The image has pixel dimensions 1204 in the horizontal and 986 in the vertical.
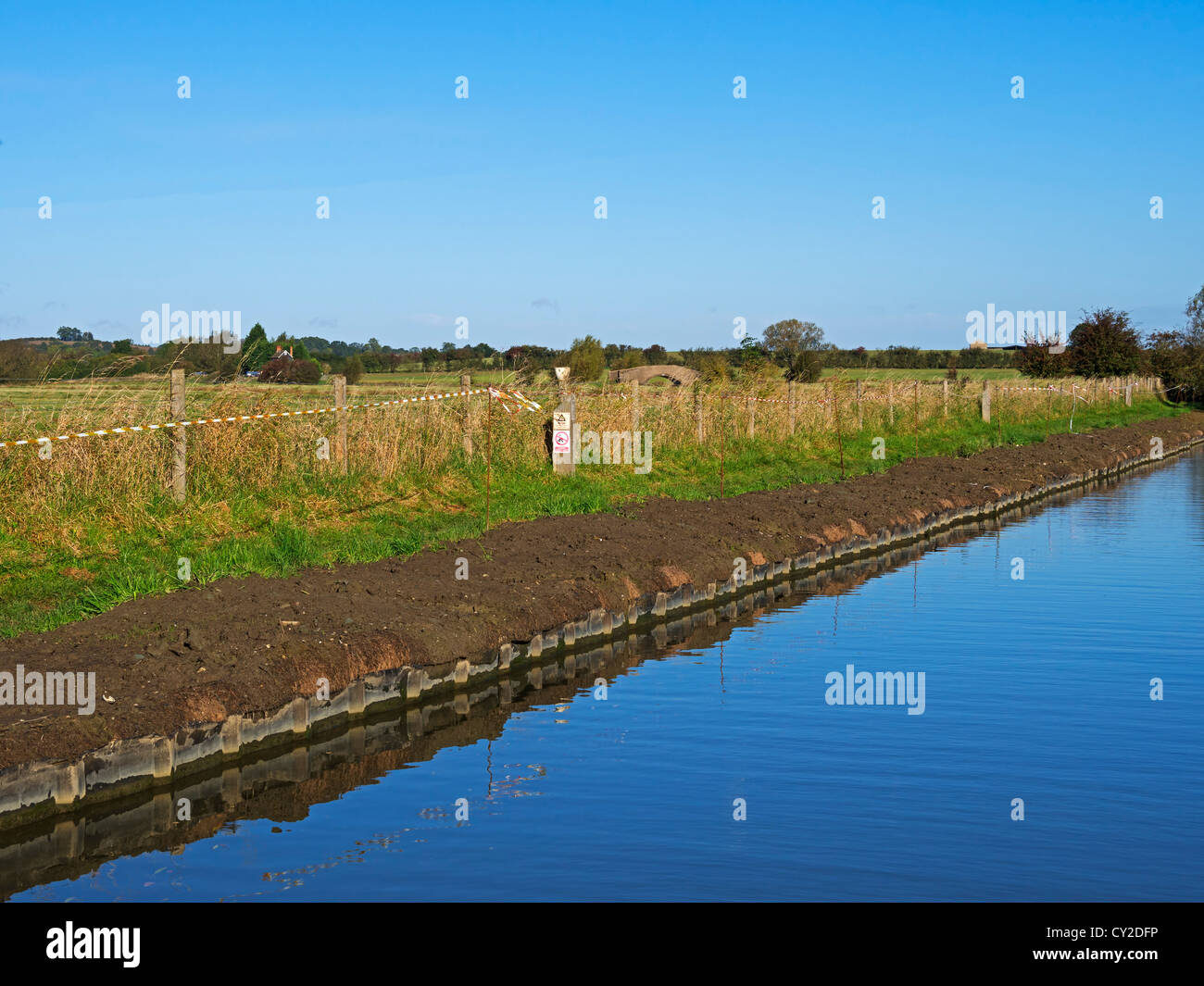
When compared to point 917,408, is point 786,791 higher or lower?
lower

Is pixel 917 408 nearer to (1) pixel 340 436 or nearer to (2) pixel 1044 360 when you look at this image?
(1) pixel 340 436

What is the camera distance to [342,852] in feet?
27.1

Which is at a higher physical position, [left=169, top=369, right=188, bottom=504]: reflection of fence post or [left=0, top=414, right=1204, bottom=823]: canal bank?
[left=169, top=369, right=188, bottom=504]: reflection of fence post

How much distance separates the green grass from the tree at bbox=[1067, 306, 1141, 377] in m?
47.8

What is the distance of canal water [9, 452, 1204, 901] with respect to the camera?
7.77m

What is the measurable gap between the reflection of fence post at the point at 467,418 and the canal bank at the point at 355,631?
13.9 feet

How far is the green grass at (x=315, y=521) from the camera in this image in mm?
14062

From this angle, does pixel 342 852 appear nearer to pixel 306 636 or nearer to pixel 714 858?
pixel 714 858

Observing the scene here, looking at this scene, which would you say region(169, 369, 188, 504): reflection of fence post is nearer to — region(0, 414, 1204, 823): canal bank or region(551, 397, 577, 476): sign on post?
region(0, 414, 1204, 823): canal bank

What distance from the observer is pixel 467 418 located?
82.7ft

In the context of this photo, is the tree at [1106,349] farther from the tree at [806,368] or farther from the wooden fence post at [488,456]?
the wooden fence post at [488,456]

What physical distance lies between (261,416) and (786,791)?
1255cm

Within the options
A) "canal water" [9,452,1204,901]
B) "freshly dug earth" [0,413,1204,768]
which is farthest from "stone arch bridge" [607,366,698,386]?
"canal water" [9,452,1204,901]

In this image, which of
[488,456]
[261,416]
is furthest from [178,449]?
[488,456]
